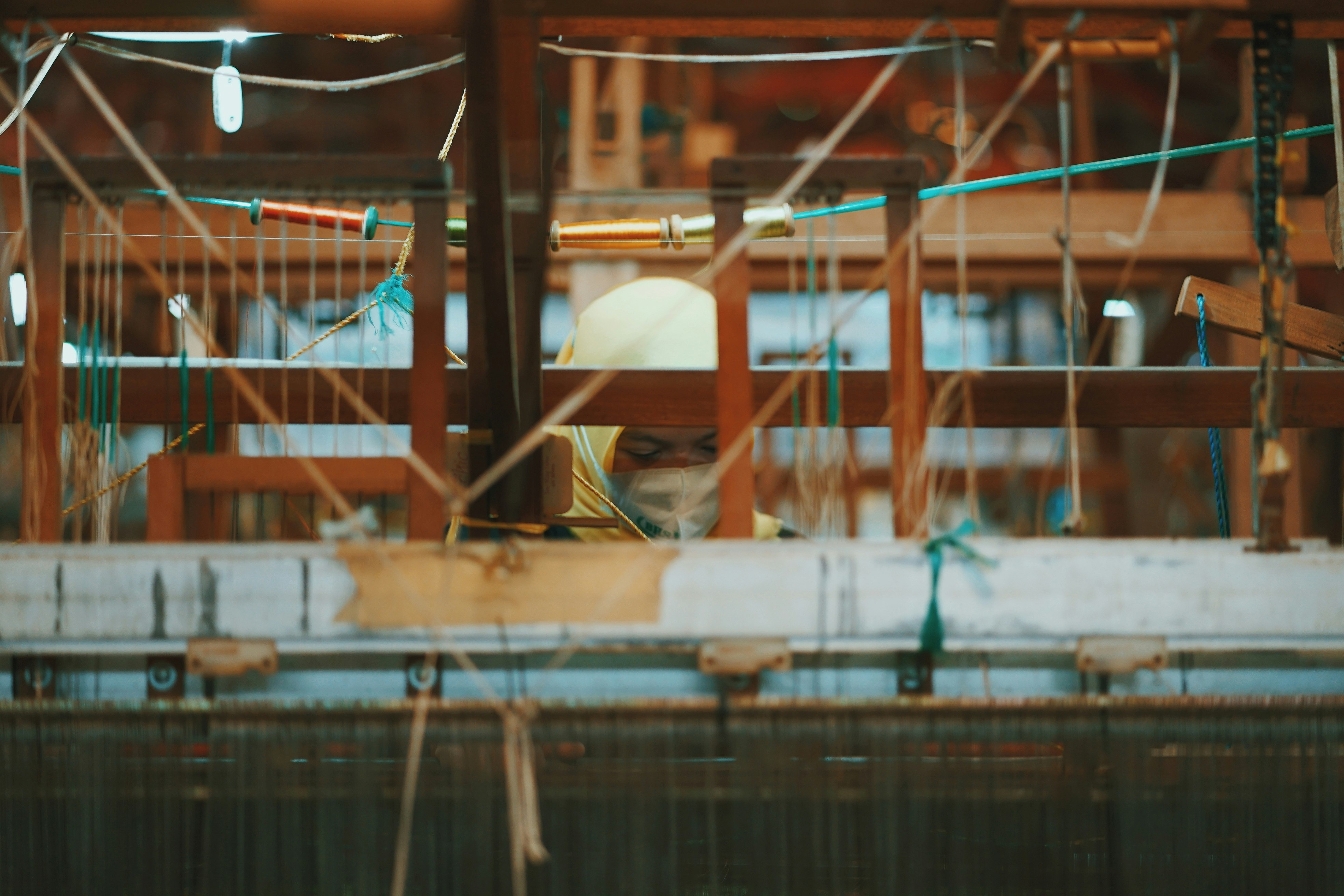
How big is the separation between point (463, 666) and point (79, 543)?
1.69ft

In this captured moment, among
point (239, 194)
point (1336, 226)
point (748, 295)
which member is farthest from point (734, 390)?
point (1336, 226)

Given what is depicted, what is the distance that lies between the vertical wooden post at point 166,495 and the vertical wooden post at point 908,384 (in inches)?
36.3

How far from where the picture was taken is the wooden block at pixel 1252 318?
1827 millimetres

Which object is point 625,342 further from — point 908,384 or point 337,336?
point 908,384

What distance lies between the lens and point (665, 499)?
2215 mm

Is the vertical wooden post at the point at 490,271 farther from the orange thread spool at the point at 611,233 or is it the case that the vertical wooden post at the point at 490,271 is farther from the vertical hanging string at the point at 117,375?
the vertical hanging string at the point at 117,375

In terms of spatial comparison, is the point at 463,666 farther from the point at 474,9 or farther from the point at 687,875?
the point at 474,9

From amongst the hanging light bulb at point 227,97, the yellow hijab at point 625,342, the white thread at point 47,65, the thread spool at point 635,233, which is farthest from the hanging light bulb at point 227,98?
the yellow hijab at point 625,342

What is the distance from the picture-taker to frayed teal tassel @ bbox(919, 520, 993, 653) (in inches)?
46.6

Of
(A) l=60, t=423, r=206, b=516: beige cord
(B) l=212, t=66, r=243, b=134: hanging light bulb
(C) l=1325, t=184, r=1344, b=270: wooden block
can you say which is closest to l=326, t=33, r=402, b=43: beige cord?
(B) l=212, t=66, r=243, b=134: hanging light bulb

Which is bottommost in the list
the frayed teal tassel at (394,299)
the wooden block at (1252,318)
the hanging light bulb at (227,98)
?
the wooden block at (1252,318)

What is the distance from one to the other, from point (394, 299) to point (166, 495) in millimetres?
646

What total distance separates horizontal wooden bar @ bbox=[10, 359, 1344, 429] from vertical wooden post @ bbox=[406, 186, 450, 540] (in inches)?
18.6

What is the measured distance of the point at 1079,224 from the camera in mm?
3072
